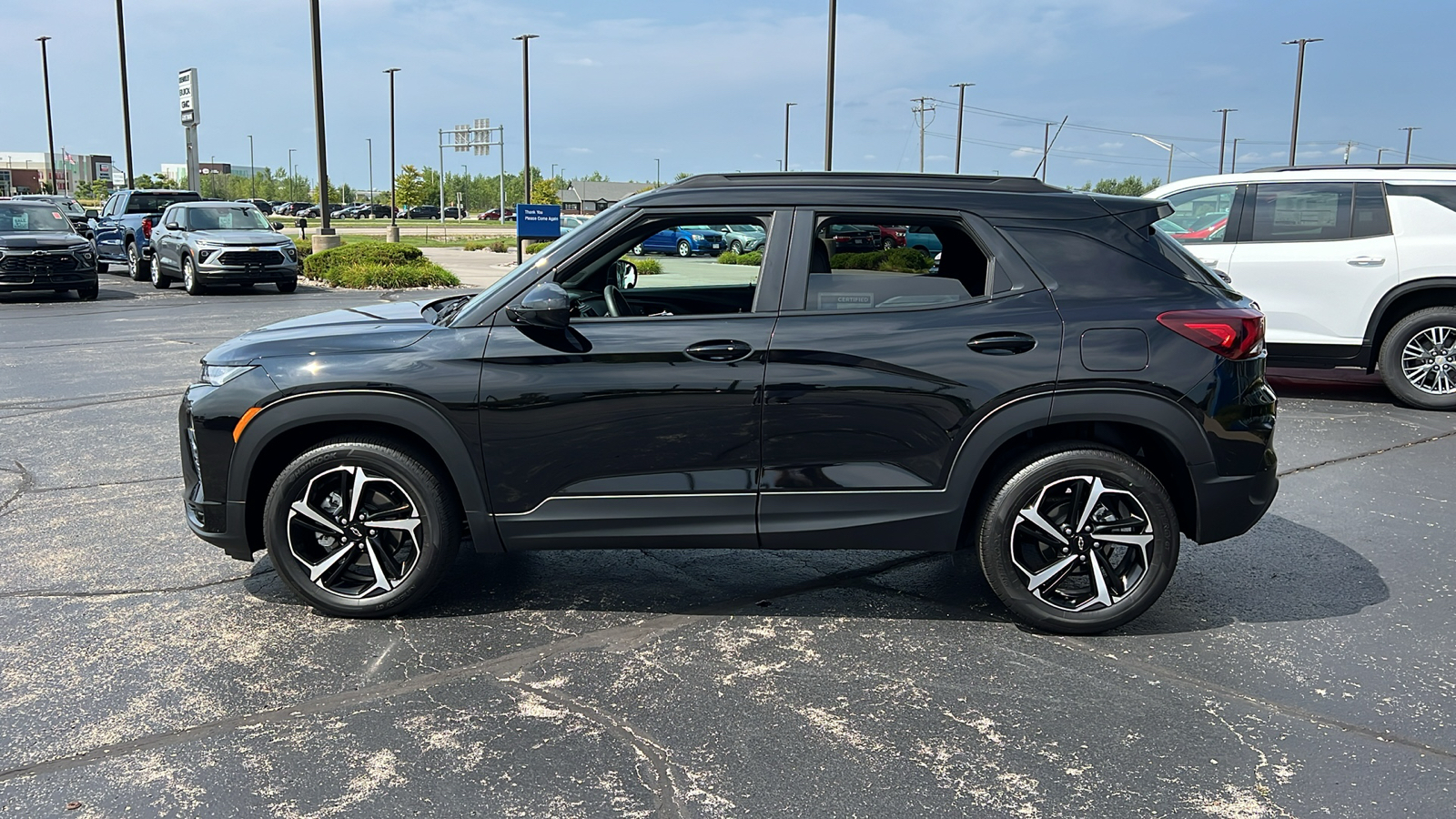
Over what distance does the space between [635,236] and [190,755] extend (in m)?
2.41

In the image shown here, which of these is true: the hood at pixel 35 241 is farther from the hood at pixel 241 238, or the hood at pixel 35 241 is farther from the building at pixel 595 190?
the building at pixel 595 190

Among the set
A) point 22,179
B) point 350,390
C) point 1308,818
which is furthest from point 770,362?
point 22,179

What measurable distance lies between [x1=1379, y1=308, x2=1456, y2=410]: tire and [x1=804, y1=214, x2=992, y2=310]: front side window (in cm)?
678

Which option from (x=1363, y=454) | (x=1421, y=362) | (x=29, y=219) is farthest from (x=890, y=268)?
(x=29, y=219)

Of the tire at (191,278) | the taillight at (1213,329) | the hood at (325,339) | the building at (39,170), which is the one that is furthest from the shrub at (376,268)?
the building at (39,170)

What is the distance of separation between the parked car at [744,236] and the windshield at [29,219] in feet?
64.5

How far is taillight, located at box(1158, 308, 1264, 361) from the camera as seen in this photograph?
434 centimetres

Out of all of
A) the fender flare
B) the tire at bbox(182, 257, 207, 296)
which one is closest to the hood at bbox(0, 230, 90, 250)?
the tire at bbox(182, 257, 207, 296)

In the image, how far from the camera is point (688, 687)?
401cm

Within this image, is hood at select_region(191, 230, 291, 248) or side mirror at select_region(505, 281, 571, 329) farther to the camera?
hood at select_region(191, 230, 291, 248)

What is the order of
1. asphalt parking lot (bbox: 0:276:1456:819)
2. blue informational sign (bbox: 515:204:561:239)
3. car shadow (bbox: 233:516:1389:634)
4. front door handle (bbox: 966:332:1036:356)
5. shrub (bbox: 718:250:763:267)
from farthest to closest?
blue informational sign (bbox: 515:204:561:239), car shadow (bbox: 233:516:1389:634), shrub (bbox: 718:250:763:267), front door handle (bbox: 966:332:1036:356), asphalt parking lot (bbox: 0:276:1456:819)

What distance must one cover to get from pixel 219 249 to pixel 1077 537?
1931 centimetres

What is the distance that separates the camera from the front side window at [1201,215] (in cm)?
1009

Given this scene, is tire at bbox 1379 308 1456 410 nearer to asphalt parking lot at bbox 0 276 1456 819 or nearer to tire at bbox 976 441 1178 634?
asphalt parking lot at bbox 0 276 1456 819
